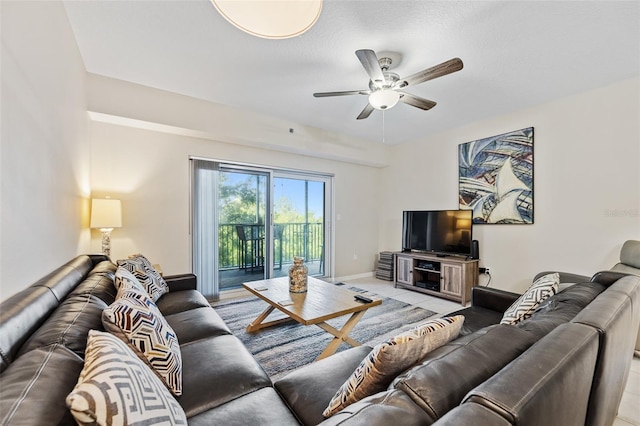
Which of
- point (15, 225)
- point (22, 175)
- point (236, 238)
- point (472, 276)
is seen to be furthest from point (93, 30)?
point (472, 276)

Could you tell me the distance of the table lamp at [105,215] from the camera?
104 inches

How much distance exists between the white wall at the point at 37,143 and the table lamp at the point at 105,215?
0.35 m

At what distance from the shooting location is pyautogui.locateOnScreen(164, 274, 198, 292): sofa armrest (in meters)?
2.60

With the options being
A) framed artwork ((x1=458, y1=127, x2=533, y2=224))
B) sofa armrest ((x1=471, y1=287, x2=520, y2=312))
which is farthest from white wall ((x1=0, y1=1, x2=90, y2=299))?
framed artwork ((x1=458, y1=127, x2=533, y2=224))

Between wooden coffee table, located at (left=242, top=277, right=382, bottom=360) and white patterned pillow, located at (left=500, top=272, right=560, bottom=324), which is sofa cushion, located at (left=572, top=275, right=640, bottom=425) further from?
wooden coffee table, located at (left=242, top=277, right=382, bottom=360)

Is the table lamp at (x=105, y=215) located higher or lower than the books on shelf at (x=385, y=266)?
higher

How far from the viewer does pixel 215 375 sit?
48.4 inches

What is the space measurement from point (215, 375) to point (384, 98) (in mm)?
2322

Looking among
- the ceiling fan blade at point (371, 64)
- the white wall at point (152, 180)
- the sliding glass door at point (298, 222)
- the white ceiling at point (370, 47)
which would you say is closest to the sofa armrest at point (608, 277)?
the white ceiling at point (370, 47)

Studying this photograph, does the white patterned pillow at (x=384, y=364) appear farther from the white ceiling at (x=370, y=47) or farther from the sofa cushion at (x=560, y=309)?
the white ceiling at (x=370, y=47)

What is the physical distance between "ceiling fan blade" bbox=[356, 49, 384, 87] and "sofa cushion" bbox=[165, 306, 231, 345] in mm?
2108

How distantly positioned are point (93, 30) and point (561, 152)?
482 cm

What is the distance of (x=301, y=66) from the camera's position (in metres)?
2.53

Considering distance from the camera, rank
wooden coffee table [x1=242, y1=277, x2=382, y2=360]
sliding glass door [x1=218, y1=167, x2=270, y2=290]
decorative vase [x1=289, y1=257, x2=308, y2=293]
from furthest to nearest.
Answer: sliding glass door [x1=218, y1=167, x2=270, y2=290] < decorative vase [x1=289, y1=257, x2=308, y2=293] < wooden coffee table [x1=242, y1=277, x2=382, y2=360]
